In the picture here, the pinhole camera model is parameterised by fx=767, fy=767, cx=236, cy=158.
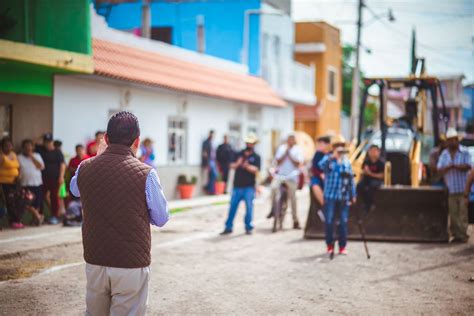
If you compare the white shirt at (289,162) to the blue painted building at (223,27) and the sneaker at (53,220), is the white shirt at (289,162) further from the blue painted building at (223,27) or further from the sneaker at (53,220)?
the blue painted building at (223,27)

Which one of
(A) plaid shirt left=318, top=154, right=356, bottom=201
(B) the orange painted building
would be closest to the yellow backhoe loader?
(A) plaid shirt left=318, top=154, right=356, bottom=201

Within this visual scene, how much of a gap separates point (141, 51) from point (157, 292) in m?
14.7

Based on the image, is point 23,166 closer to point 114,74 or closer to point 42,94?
point 42,94

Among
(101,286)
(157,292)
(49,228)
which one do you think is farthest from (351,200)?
(101,286)

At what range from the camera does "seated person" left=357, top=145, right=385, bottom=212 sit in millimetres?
13719

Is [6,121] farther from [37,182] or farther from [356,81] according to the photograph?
[356,81]

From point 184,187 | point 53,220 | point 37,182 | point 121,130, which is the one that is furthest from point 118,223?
point 184,187

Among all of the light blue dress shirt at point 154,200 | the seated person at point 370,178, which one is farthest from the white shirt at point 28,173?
the light blue dress shirt at point 154,200

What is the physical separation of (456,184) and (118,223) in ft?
31.3

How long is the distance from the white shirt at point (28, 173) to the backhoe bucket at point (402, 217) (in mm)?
5534

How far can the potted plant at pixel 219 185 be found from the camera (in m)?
26.0

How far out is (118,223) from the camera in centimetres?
477

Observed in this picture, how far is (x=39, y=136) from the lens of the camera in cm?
1706

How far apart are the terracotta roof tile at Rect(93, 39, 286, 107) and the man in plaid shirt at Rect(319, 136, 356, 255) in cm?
818
